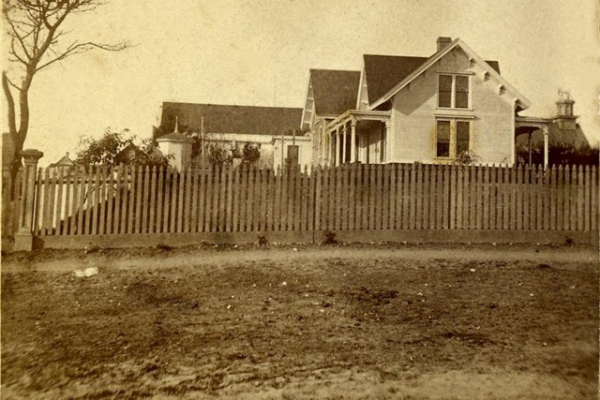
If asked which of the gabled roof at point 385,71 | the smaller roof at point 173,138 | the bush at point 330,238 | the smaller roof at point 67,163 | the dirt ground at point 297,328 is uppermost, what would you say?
the gabled roof at point 385,71

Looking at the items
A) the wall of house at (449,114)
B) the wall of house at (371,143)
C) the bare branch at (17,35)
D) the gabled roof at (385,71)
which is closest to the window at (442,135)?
the wall of house at (449,114)

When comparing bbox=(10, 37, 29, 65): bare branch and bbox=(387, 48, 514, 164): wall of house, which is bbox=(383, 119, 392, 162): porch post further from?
bbox=(10, 37, 29, 65): bare branch

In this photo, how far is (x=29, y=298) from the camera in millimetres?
4555

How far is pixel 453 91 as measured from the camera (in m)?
16.4

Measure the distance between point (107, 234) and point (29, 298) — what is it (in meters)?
1.93

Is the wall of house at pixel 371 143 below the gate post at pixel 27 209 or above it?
above

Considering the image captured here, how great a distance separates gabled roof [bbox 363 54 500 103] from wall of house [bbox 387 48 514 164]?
1.33 m

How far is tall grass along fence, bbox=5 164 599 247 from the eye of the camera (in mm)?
6438

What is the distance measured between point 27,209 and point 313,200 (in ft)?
13.5

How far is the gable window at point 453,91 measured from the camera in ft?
53.7

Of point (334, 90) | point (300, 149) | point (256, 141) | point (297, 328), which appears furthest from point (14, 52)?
point (256, 141)

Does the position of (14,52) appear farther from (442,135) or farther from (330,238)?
(442,135)

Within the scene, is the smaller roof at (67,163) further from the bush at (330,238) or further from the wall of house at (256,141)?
the wall of house at (256,141)

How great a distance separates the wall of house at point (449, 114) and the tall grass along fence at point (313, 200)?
28.6 ft
